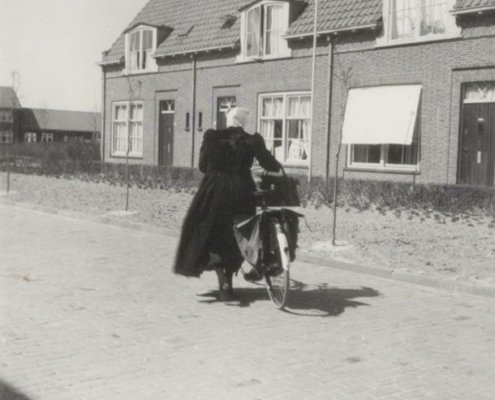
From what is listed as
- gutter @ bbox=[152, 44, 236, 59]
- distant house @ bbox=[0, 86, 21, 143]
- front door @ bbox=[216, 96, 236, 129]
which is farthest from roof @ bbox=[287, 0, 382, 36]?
distant house @ bbox=[0, 86, 21, 143]

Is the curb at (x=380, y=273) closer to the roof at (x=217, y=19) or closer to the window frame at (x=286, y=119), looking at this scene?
the window frame at (x=286, y=119)

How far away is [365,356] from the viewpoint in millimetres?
5363

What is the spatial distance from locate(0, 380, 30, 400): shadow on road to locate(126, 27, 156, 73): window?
25.0 metres

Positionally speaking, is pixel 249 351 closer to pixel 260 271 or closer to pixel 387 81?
pixel 260 271

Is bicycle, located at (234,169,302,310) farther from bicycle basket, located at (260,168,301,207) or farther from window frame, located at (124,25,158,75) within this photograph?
window frame, located at (124,25,158,75)

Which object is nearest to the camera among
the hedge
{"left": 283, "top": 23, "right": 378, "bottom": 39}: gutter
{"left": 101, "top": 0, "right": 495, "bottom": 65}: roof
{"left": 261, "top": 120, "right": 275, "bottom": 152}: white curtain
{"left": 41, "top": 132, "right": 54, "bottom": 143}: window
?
the hedge

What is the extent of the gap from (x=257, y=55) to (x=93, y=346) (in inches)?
746

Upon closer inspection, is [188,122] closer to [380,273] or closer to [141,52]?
[141,52]

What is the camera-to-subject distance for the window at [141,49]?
28859mm

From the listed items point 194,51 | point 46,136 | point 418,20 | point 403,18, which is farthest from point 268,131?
point 46,136

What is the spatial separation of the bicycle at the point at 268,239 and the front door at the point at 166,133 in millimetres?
21043

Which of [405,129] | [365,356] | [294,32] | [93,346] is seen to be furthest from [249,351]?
[294,32]

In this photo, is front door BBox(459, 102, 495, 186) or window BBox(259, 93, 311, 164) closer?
front door BBox(459, 102, 495, 186)

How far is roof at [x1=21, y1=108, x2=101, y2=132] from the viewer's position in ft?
290
